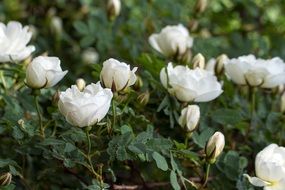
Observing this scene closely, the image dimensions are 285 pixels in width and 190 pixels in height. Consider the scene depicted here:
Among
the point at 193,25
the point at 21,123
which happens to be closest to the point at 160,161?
the point at 21,123

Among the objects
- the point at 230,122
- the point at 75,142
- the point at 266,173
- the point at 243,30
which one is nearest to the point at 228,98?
the point at 230,122

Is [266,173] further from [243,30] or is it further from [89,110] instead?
[243,30]

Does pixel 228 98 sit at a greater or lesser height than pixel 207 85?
lesser

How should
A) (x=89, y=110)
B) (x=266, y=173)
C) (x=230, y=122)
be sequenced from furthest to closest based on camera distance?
A: 1. (x=230, y=122)
2. (x=266, y=173)
3. (x=89, y=110)

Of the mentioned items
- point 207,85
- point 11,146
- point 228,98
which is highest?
point 207,85

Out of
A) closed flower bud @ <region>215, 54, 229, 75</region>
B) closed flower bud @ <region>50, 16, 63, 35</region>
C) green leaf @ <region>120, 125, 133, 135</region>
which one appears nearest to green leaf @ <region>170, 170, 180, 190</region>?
green leaf @ <region>120, 125, 133, 135</region>

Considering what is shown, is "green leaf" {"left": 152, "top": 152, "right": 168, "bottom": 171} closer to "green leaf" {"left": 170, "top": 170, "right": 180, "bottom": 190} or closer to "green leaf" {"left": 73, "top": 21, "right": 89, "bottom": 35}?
"green leaf" {"left": 170, "top": 170, "right": 180, "bottom": 190}

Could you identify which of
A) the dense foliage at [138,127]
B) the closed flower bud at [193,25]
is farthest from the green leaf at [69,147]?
the closed flower bud at [193,25]
